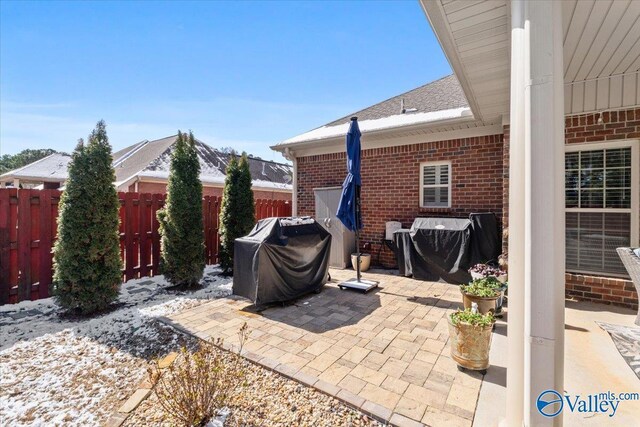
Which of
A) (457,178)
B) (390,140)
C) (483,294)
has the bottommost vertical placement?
(483,294)

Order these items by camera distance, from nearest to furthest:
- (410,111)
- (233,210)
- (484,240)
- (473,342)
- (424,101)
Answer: (473,342) → (484,240) → (233,210) → (410,111) → (424,101)

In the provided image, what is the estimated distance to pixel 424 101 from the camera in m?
7.40

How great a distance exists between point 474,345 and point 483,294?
103cm

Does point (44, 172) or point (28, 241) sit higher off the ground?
point (44, 172)

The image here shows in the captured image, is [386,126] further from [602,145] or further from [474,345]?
[474,345]

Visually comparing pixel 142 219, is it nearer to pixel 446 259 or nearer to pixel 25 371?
pixel 25 371

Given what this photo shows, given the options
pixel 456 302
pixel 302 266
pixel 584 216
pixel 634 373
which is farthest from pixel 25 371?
pixel 584 216

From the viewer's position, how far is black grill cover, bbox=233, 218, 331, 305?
4071 millimetres

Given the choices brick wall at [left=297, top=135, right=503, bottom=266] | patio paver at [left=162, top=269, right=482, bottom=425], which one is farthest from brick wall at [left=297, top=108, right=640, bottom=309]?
patio paver at [left=162, top=269, right=482, bottom=425]

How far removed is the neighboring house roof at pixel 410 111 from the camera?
5.98m

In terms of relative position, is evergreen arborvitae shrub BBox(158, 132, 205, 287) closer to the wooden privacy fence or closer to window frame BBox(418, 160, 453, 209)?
the wooden privacy fence

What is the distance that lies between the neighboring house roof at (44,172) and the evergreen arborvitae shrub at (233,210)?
13742mm

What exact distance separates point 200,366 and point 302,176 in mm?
6331

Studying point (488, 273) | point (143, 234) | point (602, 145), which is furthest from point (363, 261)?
point (143, 234)
